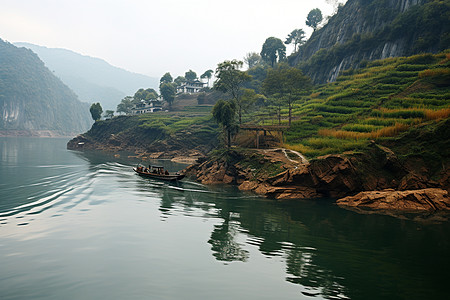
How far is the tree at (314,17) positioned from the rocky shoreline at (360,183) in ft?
373

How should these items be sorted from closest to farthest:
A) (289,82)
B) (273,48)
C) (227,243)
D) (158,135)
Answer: (227,243) → (289,82) → (158,135) → (273,48)

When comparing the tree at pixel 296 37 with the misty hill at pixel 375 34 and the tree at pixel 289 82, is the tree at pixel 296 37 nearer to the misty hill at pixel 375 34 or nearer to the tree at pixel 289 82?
the misty hill at pixel 375 34

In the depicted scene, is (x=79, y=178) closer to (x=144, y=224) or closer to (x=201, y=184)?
(x=201, y=184)

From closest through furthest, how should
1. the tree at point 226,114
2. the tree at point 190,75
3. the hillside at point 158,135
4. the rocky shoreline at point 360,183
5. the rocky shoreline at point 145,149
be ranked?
the rocky shoreline at point 360,183, the tree at point 226,114, the rocky shoreline at point 145,149, the hillside at point 158,135, the tree at point 190,75

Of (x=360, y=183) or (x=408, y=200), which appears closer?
(x=408, y=200)

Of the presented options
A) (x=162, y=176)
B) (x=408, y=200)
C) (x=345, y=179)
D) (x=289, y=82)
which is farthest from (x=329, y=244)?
(x=289, y=82)

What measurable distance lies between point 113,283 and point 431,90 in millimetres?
56077

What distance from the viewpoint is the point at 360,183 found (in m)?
33.9

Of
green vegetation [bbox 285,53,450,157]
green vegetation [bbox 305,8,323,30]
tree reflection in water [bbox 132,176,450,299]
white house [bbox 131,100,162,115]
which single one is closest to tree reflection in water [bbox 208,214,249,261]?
tree reflection in water [bbox 132,176,450,299]

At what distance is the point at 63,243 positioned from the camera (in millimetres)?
19125

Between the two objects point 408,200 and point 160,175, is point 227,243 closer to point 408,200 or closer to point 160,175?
point 408,200

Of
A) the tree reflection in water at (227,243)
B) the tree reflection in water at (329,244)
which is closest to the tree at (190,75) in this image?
the tree reflection in water at (329,244)

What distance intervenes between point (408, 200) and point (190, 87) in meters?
135

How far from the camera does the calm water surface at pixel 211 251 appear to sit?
44.7 ft
